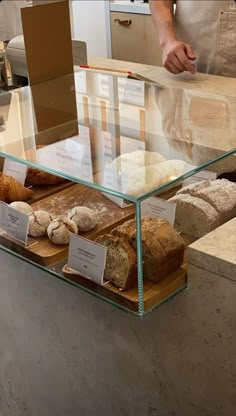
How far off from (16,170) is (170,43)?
953 mm

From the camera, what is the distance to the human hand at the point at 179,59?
6.14 feet

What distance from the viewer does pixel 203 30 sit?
6.86 feet

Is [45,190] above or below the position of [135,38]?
above

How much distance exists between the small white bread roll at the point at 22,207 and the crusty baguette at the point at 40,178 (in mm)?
91

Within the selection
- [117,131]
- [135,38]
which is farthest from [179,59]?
[135,38]

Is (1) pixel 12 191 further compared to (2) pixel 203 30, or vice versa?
(2) pixel 203 30

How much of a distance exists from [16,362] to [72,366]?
243mm

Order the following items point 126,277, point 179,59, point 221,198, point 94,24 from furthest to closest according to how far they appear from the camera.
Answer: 1. point 94,24
2. point 179,59
3. point 221,198
4. point 126,277

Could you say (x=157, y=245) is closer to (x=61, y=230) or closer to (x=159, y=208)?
(x=159, y=208)

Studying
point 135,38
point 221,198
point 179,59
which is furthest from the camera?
point 135,38

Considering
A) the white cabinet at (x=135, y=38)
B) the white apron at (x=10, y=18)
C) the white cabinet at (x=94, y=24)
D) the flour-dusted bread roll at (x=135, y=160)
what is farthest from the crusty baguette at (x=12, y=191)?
the white cabinet at (x=94, y=24)

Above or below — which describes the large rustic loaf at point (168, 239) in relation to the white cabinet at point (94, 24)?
above

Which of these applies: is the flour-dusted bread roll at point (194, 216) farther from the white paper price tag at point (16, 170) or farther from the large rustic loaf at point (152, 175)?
the white paper price tag at point (16, 170)

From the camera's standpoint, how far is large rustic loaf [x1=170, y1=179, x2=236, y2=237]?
104 centimetres
